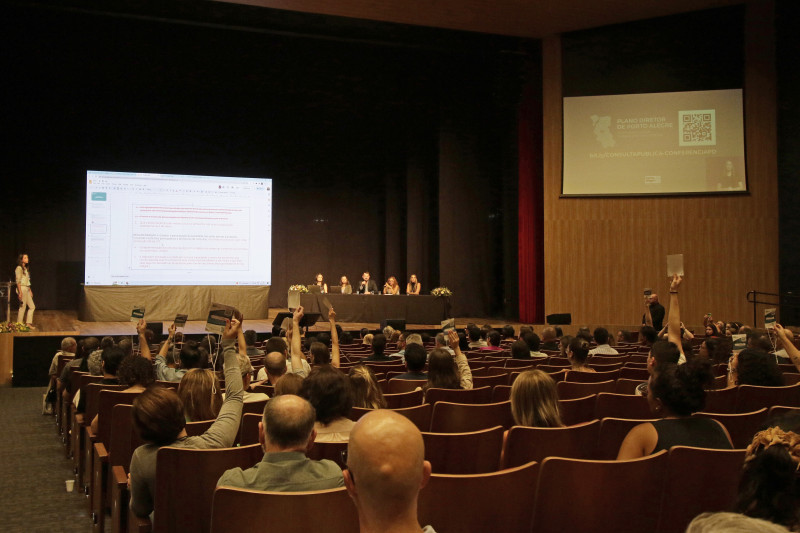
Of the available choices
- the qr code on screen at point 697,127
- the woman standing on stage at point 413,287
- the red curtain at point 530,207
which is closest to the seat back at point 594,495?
the qr code on screen at point 697,127

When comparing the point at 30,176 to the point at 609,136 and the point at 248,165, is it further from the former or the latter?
the point at 609,136

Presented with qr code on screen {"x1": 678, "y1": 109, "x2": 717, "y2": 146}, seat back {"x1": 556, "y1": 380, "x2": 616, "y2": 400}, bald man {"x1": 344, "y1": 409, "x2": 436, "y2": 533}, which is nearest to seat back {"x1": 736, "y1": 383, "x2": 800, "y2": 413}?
seat back {"x1": 556, "y1": 380, "x2": 616, "y2": 400}

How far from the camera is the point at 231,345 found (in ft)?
10.4

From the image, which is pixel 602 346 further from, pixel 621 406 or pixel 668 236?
pixel 668 236

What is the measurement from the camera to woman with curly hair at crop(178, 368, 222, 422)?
11.2 ft

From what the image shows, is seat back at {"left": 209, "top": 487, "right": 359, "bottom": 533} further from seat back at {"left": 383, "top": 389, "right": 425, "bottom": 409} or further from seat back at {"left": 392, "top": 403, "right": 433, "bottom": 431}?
seat back at {"left": 383, "top": 389, "right": 425, "bottom": 409}

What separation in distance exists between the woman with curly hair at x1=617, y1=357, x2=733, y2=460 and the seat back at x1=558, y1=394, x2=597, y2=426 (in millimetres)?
915

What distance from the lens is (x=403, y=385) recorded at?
467 centimetres

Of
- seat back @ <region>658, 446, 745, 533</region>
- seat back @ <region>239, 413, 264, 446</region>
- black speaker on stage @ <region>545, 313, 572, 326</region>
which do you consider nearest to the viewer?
seat back @ <region>658, 446, 745, 533</region>

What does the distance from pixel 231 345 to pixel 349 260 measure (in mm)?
15846

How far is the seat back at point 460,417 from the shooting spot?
3580 mm

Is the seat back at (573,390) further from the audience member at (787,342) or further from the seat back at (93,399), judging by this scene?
the seat back at (93,399)

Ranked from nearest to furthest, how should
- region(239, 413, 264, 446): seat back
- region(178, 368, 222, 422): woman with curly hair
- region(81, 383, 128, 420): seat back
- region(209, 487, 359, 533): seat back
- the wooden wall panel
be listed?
region(209, 487, 359, 533): seat back < region(239, 413, 264, 446): seat back < region(178, 368, 222, 422): woman with curly hair < region(81, 383, 128, 420): seat back < the wooden wall panel

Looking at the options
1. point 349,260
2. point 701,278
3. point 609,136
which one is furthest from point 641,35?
point 349,260
